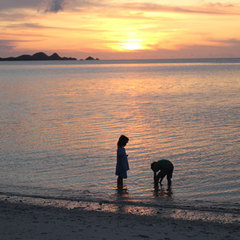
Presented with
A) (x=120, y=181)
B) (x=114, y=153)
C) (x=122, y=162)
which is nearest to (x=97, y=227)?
(x=122, y=162)

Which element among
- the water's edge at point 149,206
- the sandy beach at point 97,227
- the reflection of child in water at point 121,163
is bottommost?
the water's edge at point 149,206

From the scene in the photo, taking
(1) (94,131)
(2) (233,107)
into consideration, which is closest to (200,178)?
(1) (94,131)

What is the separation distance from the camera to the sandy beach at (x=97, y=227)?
7129mm

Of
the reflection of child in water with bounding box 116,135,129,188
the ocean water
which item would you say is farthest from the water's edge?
the reflection of child in water with bounding box 116,135,129,188

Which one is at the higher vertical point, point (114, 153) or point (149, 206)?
point (114, 153)

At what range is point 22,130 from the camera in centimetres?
2205

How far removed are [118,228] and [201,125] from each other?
643 inches

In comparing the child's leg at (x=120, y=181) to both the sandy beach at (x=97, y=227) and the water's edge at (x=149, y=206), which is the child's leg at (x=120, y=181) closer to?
the water's edge at (x=149, y=206)

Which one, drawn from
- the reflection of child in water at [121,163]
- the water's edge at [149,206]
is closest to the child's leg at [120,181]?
the reflection of child in water at [121,163]

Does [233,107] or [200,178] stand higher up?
[233,107]

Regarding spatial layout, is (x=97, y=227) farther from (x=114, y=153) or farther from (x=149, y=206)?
(x=114, y=153)

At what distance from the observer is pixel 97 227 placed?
A: 7.61m

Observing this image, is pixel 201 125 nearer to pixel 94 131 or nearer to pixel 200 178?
pixel 94 131

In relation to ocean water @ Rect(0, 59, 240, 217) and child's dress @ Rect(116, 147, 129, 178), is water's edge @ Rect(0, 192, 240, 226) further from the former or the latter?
child's dress @ Rect(116, 147, 129, 178)
